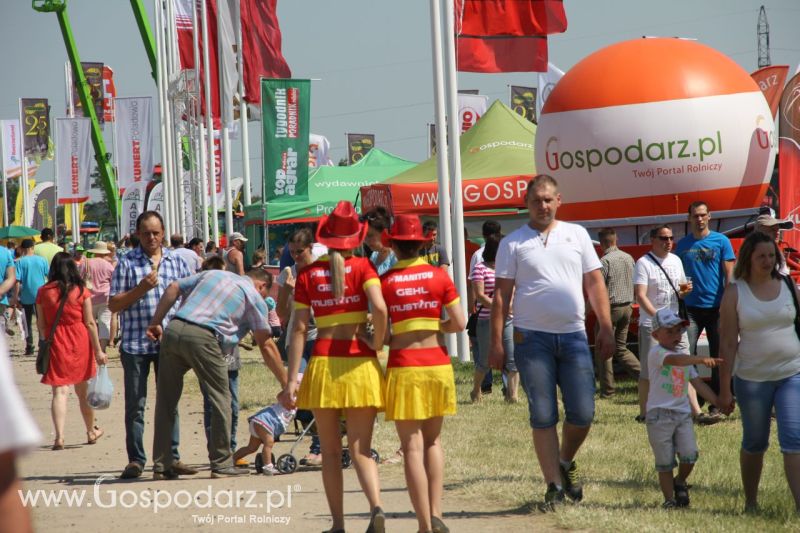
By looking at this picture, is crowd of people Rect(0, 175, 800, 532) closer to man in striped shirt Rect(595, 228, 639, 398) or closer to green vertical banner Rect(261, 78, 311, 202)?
man in striped shirt Rect(595, 228, 639, 398)

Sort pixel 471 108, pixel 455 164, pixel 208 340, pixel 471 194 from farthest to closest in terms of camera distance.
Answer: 1. pixel 471 108
2. pixel 471 194
3. pixel 455 164
4. pixel 208 340

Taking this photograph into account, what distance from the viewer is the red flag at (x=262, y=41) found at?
2539cm

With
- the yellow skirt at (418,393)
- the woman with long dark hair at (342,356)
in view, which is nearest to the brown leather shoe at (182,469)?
the woman with long dark hair at (342,356)

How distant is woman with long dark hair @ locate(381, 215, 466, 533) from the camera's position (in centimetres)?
612

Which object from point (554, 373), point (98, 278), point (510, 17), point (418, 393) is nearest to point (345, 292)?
point (418, 393)

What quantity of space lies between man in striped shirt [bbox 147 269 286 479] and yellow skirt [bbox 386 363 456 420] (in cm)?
217

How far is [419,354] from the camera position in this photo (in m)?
6.19

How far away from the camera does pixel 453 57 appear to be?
607 inches

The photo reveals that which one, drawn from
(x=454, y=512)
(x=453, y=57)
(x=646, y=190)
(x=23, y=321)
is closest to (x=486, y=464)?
(x=454, y=512)

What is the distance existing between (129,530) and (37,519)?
84 centimetres

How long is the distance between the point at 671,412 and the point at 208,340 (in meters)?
3.43

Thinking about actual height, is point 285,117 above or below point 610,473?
above

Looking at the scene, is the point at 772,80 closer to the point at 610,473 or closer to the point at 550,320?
the point at 610,473

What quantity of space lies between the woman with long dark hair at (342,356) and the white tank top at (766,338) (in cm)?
216
